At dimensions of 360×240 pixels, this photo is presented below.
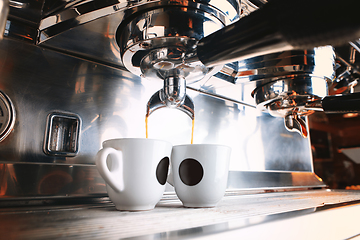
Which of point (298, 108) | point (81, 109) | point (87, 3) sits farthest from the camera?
point (298, 108)

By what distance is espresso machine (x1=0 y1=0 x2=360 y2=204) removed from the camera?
212 mm

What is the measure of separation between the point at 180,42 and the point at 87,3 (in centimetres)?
12

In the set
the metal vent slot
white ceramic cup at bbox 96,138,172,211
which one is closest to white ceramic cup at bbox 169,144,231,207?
white ceramic cup at bbox 96,138,172,211

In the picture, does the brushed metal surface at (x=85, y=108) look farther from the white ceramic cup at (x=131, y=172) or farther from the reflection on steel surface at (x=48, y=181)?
the white ceramic cup at (x=131, y=172)

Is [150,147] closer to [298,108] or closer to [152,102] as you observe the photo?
[152,102]

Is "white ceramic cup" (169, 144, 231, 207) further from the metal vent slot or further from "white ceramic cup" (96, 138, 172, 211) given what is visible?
the metal vent slot

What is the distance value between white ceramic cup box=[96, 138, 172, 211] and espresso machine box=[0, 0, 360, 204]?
0.09 meters

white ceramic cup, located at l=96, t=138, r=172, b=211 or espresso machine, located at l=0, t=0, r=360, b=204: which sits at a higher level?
Answer: espresso machine, located at l=0, t=0, r=360, b=204

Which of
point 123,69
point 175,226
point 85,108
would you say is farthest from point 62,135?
point 175,226

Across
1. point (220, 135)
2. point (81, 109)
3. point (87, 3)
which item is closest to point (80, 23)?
point (87, 3)

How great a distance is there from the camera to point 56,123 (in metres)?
0.39

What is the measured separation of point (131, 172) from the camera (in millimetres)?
311

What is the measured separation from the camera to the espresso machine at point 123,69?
21 centimetres

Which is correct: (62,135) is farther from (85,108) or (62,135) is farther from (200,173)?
(200,173)
